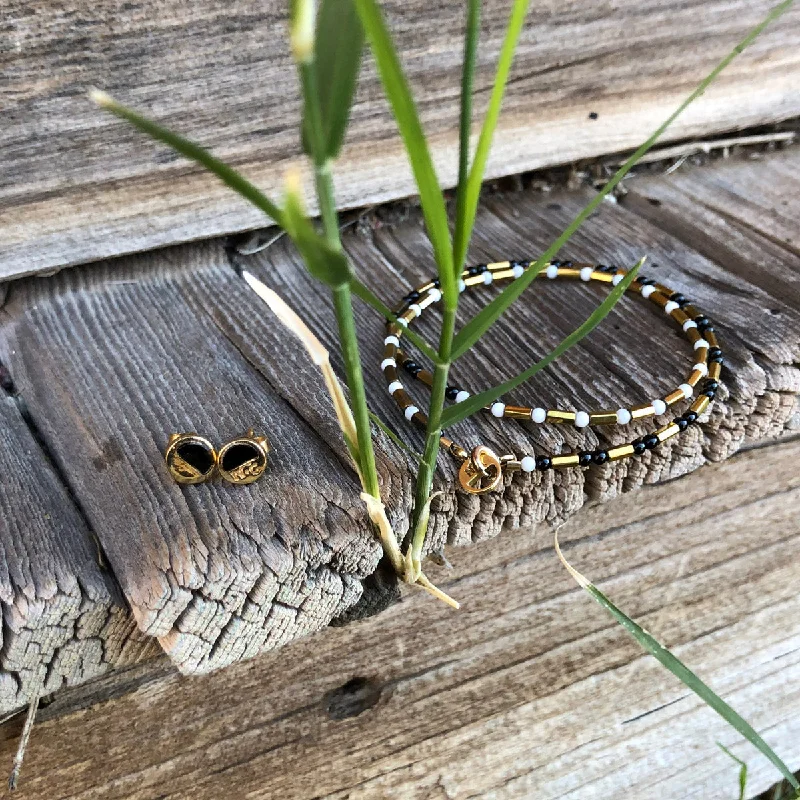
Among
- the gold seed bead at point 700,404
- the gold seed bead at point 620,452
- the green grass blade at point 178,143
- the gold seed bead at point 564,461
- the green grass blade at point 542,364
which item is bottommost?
the gold seed bead at point 620,452

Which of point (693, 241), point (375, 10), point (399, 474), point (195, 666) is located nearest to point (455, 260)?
point (375, 10)

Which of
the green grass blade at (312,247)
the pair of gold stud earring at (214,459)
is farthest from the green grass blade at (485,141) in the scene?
the pair of gold stud earring at (214,459)

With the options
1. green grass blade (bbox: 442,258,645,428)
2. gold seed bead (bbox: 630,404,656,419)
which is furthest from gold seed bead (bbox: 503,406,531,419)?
green grass blade (bbox: 442,258,645,428)

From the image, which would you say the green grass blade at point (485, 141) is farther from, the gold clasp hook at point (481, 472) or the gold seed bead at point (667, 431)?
the gold seed bead at point (667, 431)

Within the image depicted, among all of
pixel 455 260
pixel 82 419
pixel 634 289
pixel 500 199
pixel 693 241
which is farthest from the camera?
pixel 500 199

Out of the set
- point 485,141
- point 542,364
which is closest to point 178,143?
point 485,141

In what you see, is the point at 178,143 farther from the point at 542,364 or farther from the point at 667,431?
the point at 667,431

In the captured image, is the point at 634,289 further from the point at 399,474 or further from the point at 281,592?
the point at 281,592
